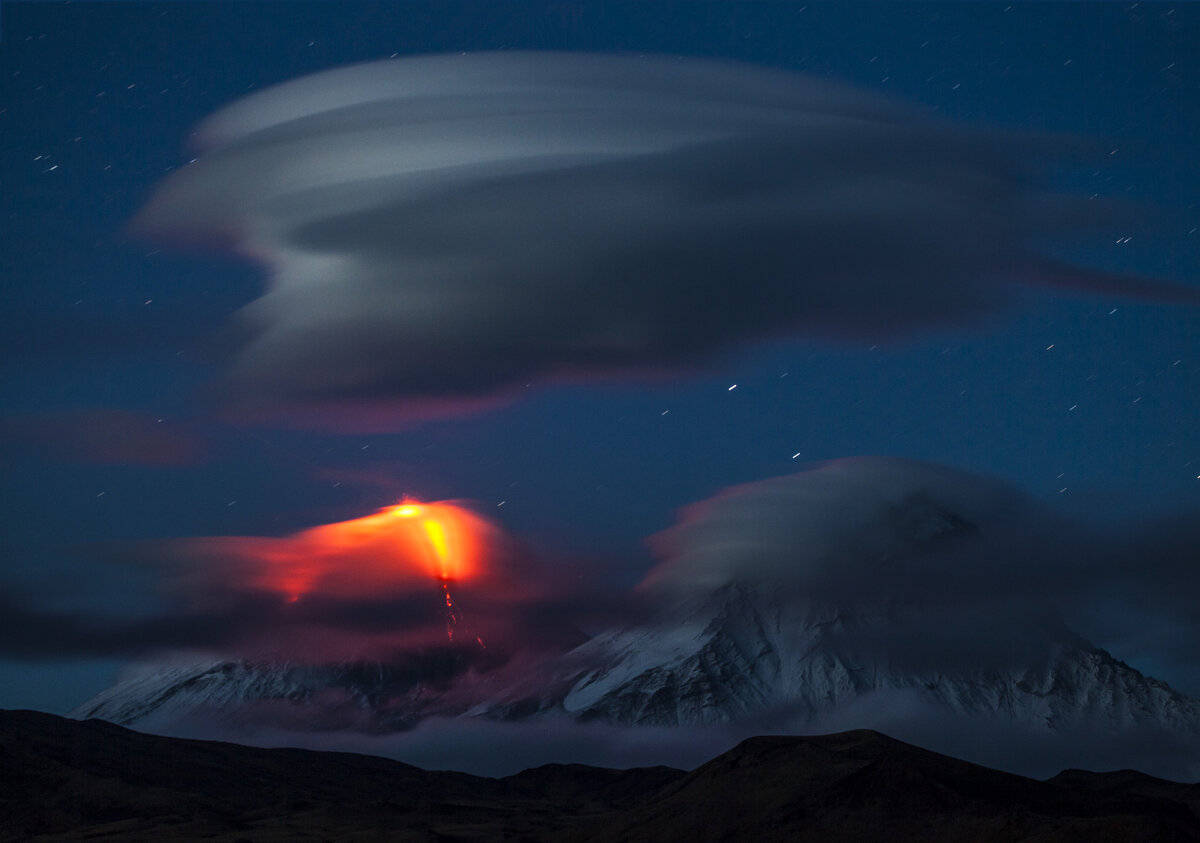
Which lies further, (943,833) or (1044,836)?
(943,833)

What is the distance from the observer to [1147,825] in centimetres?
16925

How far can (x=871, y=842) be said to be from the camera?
652 ft

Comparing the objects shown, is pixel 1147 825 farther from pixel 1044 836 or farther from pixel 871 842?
pixel 871 842

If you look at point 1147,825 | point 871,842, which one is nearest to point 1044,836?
point 1147,825

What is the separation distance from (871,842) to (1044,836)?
30.8 meters

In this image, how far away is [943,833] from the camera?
639 feet

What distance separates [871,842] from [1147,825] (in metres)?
41.0

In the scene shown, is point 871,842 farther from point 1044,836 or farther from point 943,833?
point 1044,836

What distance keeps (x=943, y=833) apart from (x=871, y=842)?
395 inches

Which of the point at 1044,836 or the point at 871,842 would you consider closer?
the point at 1044,836

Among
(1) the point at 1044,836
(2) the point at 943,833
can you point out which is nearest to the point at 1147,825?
(1) the point at 1044,836

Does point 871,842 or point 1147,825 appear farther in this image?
point 871,842

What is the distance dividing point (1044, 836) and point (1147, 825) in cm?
1168

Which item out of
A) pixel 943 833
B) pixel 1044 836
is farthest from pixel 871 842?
pixel 1044 836
